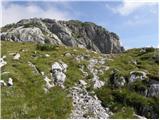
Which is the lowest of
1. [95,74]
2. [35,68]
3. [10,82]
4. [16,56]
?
[10,82]

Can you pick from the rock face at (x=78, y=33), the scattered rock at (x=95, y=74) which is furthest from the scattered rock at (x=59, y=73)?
the rock face at (x=78, y=33)

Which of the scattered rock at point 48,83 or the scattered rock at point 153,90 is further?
the scattered rock at point 48,83

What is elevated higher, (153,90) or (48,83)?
(48,83)

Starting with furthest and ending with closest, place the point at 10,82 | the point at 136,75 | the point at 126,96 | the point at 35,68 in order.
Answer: the point at 35,68 → the point at 136,75 → the point at 10,82 → the point at 126,96

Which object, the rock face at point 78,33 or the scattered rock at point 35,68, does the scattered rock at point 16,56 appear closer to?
the scattered rock at point 35,68

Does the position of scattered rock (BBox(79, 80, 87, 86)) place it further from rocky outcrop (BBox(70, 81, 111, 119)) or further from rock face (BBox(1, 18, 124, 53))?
rock face (BBox(1, 18, 124, 53))

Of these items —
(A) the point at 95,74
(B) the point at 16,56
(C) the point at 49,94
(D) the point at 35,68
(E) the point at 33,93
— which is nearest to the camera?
(E) the point at 33,93

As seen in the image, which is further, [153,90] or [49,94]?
[153,90]

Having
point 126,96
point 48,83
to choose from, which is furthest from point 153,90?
point 48,83

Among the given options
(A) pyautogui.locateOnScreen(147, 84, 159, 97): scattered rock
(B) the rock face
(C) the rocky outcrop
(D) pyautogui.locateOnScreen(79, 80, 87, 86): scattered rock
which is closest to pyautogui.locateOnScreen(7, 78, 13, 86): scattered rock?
(C) the rocky outcrop

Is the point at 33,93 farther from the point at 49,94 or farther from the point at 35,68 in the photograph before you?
the point at 35,68

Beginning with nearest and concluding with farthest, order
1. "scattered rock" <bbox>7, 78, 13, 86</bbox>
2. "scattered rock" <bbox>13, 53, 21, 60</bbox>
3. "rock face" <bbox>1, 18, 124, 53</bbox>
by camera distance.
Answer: "scattered rock" <bbox>7, 78, 13, 86</bbox>
"scattered rock" <bbox>13, 53, 21, 60</bbox>
"rock face" <bbox>1, 18, 124, 53</bbox>

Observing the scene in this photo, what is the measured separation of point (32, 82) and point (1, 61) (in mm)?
7118

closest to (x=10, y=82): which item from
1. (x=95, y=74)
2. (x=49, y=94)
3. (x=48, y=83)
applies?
(x=48, y=83)
